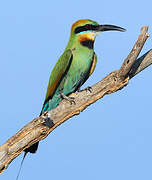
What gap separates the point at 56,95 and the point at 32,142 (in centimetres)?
104

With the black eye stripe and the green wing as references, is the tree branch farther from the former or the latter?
the black eye stripe

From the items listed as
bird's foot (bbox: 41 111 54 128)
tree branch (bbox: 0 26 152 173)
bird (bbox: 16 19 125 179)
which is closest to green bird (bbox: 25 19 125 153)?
bird (bbox: 16 19 125 179)

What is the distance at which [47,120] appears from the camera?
467 cm

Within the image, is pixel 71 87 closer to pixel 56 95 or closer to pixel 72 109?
pixel 56 95

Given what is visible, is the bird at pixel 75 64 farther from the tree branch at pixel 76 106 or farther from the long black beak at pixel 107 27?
the tree branch at pixel 76 106

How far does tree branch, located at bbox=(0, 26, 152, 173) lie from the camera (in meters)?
4.63

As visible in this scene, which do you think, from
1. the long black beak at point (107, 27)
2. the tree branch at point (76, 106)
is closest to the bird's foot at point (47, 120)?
the tree branch at point (76, 106)

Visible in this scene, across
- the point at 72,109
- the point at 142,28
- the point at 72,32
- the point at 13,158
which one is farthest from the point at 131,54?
the point at 13,158

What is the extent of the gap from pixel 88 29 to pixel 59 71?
0.72 meters

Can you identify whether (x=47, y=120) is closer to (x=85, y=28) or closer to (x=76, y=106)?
(x=76, y=106)

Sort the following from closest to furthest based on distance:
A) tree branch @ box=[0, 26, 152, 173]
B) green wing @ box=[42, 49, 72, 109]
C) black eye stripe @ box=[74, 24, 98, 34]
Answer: tree branch @ box=[0, 26, 152, 173], green wing @ box=[42, 49, 72, 109], black eye stripe @ box=[74, 24, 98, 34]

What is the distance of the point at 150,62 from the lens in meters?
4.99

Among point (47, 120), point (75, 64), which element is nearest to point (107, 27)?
point (75, 64)

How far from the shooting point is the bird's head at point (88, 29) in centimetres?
561
